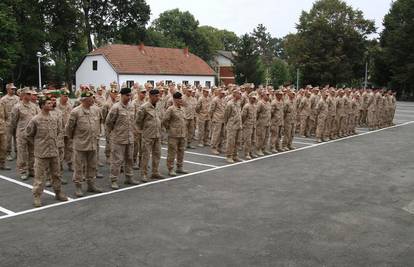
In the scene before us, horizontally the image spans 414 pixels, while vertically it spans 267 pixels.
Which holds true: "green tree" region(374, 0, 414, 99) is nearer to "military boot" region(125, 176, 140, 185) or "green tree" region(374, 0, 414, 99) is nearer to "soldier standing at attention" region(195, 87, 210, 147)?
"soldier standing at attention" region(195, 87, 210, 147)

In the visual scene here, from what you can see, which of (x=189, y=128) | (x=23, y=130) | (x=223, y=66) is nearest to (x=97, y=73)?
(x=189, y=128)

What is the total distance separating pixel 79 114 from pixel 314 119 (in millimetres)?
12419

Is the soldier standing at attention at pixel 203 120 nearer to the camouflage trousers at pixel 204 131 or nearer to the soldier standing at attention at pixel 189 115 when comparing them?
the camouflage trousers at pixel 204 131

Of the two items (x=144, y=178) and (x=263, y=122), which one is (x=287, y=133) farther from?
(x=144, y=178)

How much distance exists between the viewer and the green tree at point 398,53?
48.9 m

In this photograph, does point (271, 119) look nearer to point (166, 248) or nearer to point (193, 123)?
point (193, 123)

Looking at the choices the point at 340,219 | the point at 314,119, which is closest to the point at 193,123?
the point at 314,119

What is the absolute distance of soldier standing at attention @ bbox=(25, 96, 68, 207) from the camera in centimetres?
792

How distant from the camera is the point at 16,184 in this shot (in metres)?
9.62

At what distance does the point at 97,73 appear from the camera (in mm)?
46906

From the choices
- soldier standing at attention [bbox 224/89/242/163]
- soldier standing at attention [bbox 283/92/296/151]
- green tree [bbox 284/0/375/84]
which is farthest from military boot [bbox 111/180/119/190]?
green tree [bbox 284/0/375/84]

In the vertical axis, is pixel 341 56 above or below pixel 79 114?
above

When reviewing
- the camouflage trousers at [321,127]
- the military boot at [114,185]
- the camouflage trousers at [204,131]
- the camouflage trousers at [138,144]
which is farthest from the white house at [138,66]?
the military boot at [114,185]

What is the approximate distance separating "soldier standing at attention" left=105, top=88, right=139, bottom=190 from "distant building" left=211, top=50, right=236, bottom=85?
209 feet
